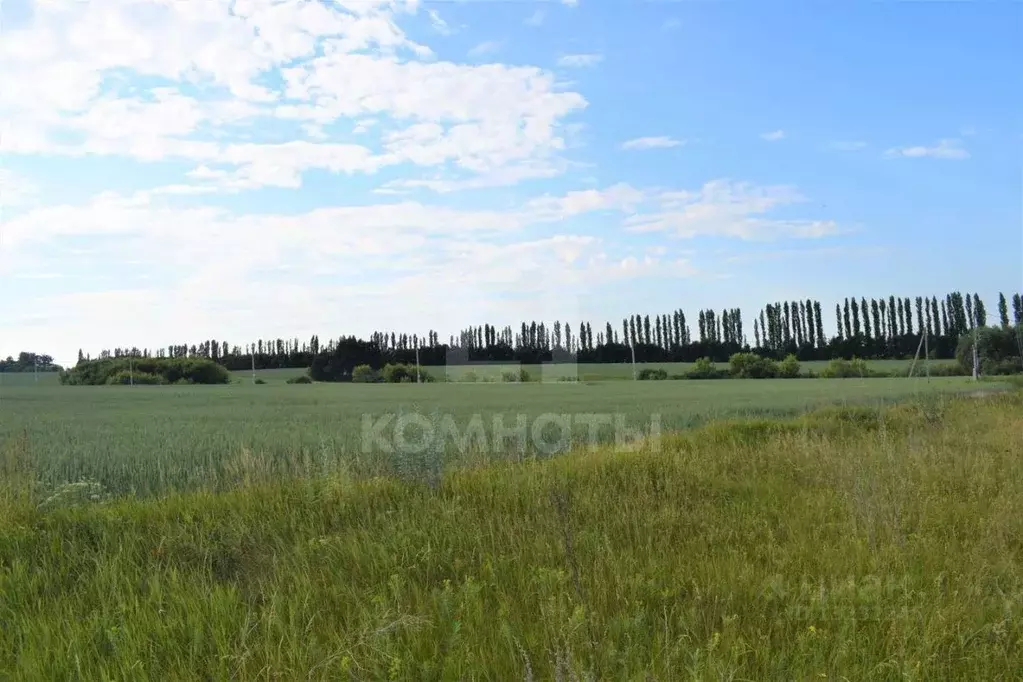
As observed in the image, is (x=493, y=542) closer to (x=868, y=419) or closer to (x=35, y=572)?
(x=35, y=572)

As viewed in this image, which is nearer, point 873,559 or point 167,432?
point 873,559

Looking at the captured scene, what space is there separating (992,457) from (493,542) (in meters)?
7.03

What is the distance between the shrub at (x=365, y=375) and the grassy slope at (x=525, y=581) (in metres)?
59.9

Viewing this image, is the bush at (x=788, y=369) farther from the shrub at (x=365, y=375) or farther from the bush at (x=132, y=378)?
the bush at (x=132, y=378)

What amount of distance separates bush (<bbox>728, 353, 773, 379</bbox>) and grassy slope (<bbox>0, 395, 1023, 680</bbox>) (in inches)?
2356

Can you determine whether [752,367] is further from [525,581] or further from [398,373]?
[525,581]

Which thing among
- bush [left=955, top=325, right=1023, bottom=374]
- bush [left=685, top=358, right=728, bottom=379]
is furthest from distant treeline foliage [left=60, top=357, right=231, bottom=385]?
bush [left=955, top=325, right=1023, bottom=374]

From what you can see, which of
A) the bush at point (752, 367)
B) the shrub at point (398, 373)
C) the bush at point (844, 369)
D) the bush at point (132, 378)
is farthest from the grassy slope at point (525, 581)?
the bush at point (132, 378)

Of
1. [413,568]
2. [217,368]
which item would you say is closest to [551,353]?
[217,368]

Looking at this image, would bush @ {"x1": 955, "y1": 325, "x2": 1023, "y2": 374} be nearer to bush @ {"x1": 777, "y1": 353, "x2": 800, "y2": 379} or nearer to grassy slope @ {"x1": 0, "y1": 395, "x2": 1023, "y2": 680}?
bush @ {"x1": 777, "y1": 353, "x2": 800, "y2": 379}

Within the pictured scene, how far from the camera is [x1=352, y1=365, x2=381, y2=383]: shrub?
215ft

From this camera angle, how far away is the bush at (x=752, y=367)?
6350 cm

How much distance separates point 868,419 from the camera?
14.7 m

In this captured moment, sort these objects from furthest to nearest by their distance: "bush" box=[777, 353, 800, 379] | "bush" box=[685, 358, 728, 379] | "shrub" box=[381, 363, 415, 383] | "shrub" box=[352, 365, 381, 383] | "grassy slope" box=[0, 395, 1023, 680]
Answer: "shrub" box=[352, 365, 381, 383]
"bush" box=[685, 358, 728, 379]
"shrub" box=[381, 363, 415, 383]
"bush" box=[777, 353, 800, 379]
"grassy slope" box=[0, 395, 1023, 680]
